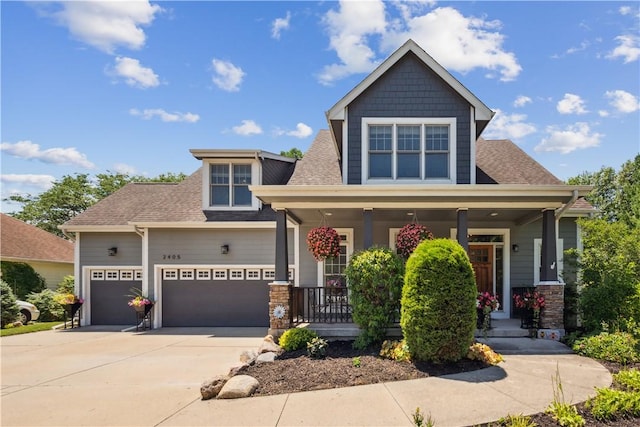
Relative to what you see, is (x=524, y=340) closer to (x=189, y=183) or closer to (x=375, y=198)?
(x=375, y=198)

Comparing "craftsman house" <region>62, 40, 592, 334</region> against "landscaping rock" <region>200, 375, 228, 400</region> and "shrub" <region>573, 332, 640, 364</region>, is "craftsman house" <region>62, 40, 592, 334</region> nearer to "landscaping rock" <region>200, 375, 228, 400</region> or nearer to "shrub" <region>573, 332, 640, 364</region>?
"shrub" <region>573, 332, 640, 364</region>

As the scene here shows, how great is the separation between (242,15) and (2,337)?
441 inches

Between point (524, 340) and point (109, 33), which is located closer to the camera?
point (524, 340)

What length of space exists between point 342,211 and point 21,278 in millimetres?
15119

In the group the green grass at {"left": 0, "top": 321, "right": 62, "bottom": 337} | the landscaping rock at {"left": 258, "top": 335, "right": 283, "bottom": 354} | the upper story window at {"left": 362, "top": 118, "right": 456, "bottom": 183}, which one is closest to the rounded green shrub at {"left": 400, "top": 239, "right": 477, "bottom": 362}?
the landscaping rock at {"left": 258, "top": 335, "right": 283, "bottom": 354}

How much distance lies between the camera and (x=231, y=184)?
12.4 meters

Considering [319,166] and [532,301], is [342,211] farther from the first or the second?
[532,301]

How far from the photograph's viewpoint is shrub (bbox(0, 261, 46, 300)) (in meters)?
15.7

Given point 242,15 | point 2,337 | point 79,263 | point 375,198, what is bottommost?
point 2,337

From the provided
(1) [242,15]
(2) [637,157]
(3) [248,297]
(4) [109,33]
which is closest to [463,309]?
(3) [248,297]

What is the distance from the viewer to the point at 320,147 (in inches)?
501

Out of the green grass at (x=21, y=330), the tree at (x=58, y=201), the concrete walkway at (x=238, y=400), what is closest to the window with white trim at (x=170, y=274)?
the concrete walkway at (x=238, y=400)

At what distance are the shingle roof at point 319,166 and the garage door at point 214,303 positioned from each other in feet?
12.1

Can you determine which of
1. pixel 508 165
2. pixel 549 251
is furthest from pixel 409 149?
pixel 549 251
